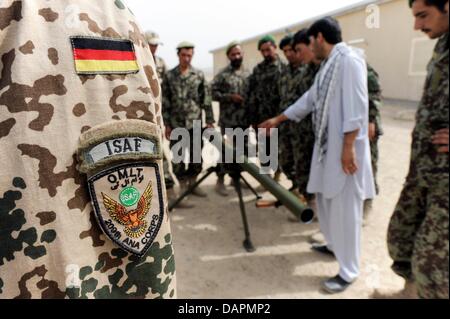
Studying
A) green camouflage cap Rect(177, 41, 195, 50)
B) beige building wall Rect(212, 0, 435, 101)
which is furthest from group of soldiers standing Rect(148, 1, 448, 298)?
beige building wall Rect(212, 0, 435, 101)

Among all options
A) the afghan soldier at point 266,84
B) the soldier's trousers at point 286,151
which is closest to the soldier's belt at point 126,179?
the soldier's trousers at point 286,151

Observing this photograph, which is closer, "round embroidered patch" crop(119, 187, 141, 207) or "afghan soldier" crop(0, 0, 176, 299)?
"afghan soldier" crop(0, 0, 176, 299)

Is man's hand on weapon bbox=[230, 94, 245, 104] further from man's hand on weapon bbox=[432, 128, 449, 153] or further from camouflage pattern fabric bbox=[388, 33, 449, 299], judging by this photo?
man's hand on weapon bbox=[432, 128, 449, 153]

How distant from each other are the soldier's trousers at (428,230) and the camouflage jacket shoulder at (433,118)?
0.18ft

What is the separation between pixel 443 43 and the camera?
1.49 meters

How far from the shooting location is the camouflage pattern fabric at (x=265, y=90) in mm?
4547

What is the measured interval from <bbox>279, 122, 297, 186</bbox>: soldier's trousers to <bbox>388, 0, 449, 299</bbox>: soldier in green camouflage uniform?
2375 millimetres

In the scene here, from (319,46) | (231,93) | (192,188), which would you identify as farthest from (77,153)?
(231,93)

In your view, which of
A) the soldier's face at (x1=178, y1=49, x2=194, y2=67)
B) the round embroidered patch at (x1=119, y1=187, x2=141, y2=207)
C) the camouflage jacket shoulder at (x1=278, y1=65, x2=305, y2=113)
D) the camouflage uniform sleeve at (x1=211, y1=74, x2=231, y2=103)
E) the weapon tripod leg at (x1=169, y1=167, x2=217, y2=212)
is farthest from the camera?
the camouflage uniform sleeve at (x1=211, y1=74, x2=231, y2=103)

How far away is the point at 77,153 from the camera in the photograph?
69 cm

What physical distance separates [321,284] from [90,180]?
2316mm

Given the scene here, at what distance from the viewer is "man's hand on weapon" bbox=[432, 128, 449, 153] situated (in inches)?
55.7

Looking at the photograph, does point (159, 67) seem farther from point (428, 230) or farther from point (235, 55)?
point (428, 230)

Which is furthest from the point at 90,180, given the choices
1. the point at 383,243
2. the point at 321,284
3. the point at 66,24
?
the point at 383,243
